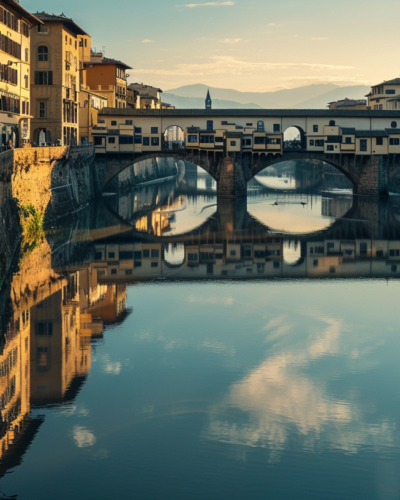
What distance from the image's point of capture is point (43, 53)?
73750 mm

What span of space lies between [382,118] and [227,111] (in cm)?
1798

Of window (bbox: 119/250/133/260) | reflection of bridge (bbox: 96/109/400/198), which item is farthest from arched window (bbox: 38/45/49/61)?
window (bbox: 119/250/133/260)

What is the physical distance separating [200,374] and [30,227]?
3059 centimetres

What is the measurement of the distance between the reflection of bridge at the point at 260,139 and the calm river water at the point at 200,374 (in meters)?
36.2

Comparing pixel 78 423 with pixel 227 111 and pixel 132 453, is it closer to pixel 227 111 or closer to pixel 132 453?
pixel 132 453

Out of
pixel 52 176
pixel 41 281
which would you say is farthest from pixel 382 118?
pixel 41 281

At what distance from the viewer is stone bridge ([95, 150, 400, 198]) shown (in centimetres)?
8944

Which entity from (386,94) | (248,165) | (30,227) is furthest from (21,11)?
(386,94)

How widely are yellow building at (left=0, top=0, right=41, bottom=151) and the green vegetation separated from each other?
468cm

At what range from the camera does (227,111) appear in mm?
90188

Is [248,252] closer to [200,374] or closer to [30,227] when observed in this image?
[30,227]

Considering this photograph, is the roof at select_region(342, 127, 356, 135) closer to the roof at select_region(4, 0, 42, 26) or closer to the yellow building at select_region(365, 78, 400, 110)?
the yellow building at select_region(365, 78, 400, 110)

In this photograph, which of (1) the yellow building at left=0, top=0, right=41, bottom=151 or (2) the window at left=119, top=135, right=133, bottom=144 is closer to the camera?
(1) the yellow building at left=0, top=0, right=41, bottom=151

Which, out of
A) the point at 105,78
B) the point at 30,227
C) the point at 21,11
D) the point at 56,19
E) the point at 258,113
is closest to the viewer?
the point at 30,227
